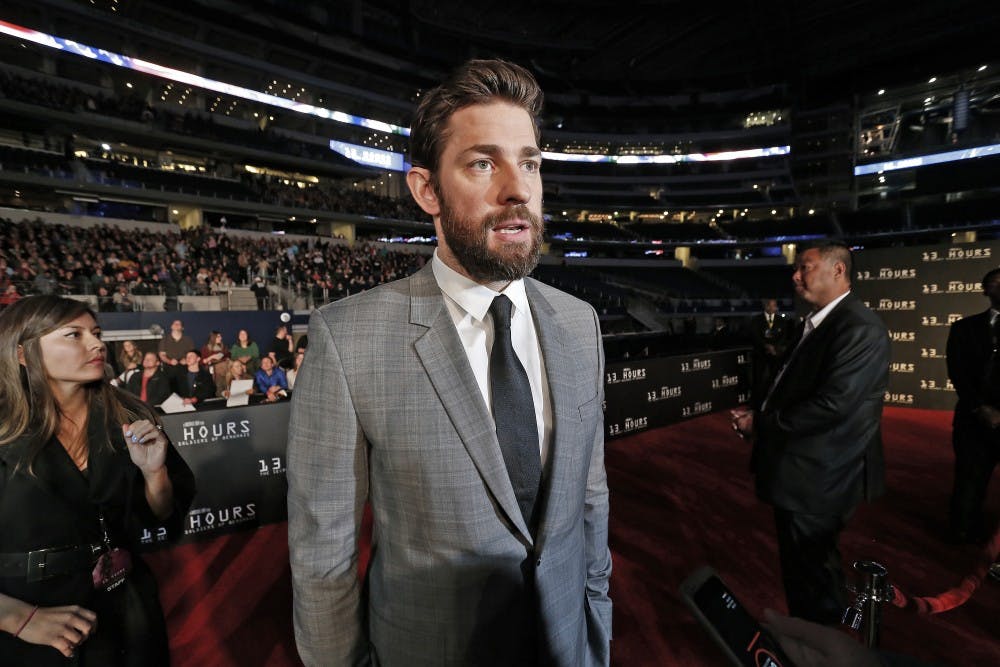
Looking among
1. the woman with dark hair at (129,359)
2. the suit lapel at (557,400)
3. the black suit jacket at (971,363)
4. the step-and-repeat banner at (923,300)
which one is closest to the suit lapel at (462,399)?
the suit lapel at (557,400)

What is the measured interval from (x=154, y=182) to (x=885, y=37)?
47368 millimetres

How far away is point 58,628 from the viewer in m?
1.51

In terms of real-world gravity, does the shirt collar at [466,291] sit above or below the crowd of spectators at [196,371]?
above

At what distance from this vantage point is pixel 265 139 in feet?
91.2

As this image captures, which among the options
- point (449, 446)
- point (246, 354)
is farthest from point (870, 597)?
point (246, 354)

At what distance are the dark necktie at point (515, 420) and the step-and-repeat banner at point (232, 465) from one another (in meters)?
3.63

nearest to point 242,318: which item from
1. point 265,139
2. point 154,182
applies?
point 154,182

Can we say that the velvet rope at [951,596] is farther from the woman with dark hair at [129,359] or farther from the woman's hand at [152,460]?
the woman with dark hair at [129,359]

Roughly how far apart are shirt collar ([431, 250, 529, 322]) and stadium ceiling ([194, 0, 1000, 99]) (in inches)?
1367

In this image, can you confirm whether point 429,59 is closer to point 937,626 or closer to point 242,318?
point 242,318

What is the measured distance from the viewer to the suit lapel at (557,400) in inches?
49.0

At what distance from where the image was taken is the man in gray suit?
1160 mm

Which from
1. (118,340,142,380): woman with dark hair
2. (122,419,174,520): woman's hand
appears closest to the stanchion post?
(122,419,174,520): woman's hand

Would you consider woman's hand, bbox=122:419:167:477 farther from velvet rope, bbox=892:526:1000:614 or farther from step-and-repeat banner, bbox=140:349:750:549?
velvet rope, bbox=892:526:1000:614
